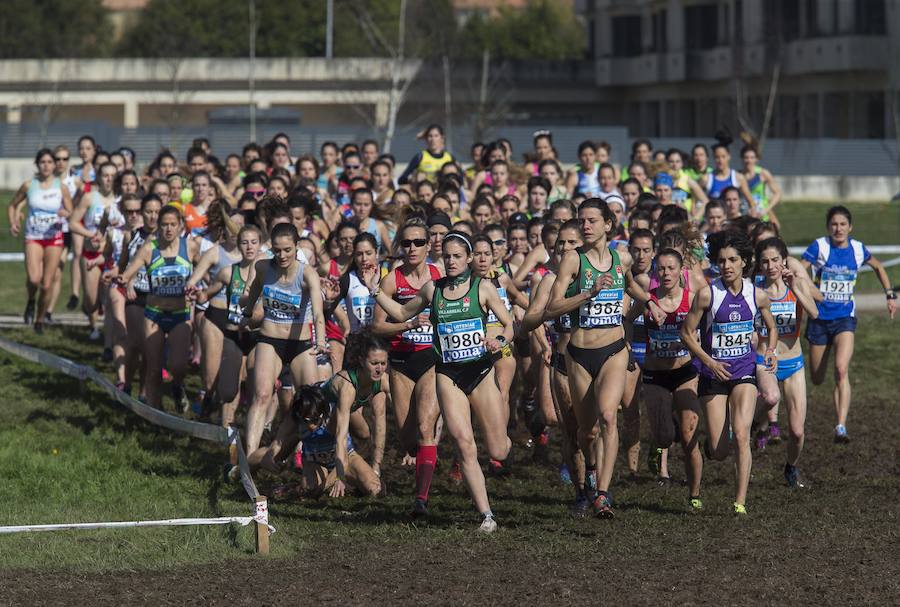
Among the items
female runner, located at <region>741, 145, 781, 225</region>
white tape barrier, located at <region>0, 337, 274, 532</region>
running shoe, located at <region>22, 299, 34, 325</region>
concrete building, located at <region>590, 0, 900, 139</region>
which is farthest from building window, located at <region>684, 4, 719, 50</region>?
white tape barrier, located at <region>0, 337, 274, 532</region>

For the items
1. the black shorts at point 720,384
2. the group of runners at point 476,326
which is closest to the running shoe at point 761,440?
the group of runners at point 476,326

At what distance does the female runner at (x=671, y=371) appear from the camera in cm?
1106

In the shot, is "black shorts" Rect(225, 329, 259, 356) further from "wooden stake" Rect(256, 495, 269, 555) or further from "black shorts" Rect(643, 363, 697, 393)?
"black shorts" Rect(643, 363, 697, 393)

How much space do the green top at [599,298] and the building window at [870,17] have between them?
4381cm

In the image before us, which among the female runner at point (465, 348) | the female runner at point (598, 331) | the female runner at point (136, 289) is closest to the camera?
the female runner at point (465, 348)

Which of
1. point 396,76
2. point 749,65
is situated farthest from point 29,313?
point 396,76

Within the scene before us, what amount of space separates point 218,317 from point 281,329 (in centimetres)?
164

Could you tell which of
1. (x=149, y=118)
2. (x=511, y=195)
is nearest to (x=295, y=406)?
(x=511, y=195)

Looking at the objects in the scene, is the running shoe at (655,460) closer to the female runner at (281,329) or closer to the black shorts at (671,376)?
the black shorts at (671,376)

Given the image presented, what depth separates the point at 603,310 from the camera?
1056cm

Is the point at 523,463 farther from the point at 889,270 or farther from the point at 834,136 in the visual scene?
the point at 834,136

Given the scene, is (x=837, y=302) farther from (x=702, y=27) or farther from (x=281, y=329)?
(x=702, y=27)

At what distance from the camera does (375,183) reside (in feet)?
57.4

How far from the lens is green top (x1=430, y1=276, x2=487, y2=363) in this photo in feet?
33.8
